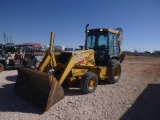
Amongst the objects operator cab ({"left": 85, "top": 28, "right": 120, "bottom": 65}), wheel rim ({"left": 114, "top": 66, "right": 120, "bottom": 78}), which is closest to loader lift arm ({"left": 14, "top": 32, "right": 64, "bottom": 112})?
operator cab ({"left": 85, "top": 28, "right": 120, "bottom": 65})

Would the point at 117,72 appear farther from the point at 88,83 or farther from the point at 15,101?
the point at 15,101

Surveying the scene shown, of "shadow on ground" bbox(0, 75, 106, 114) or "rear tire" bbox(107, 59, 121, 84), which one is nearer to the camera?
"shadow on ground" bbox(0, 75, 106, 114)

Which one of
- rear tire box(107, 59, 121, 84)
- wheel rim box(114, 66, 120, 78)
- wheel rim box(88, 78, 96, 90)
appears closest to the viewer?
wheel rim box(88, 78, 96, 90)

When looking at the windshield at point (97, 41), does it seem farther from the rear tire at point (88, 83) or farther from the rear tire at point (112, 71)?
the rear tire at point (88, 83)

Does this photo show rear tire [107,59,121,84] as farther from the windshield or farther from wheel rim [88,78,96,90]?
wheel rim [88,78,96,90]

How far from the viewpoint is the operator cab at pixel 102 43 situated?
8738mm

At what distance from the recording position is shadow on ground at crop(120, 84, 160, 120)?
520 centimetres

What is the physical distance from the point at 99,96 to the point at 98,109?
4.06 feet

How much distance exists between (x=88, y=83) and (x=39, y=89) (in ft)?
6.45

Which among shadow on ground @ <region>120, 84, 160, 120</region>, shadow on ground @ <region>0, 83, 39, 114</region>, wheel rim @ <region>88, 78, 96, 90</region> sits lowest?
Answer: shadow on ground @ <region>120, 84, 160, 120</region>

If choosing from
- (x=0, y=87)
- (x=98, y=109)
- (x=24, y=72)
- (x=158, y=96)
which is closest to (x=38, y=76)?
(x=24, y=72)

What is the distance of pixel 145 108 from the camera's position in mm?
5812

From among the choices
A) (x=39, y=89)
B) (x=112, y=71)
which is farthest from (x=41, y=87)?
(x=112, y=71)

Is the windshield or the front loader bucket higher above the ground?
the windshield
